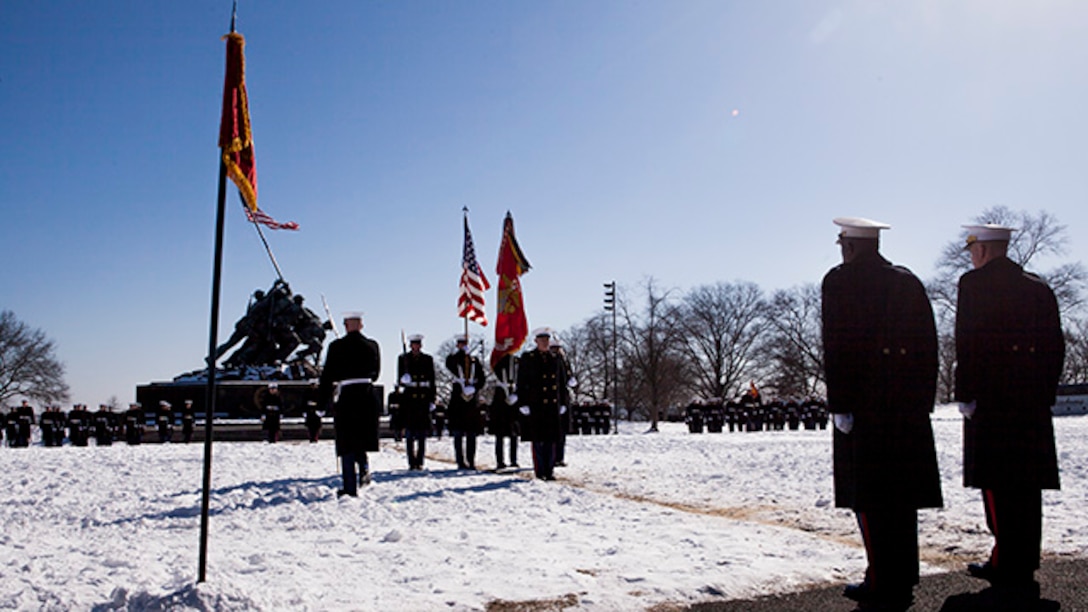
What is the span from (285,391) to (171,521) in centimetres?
2677

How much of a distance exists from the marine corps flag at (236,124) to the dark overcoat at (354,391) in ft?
13.9

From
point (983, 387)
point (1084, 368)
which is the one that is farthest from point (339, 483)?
point (1084, 368)

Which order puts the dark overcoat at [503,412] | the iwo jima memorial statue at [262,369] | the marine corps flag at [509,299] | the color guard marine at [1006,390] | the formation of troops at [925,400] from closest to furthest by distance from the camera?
the formation of troops at [925,400] < the color guard marine at [1006,390] < the dark overcoat at [503,412] < the marine corps flag at [509,299] < the iwo jima memorial statue at [262,369]

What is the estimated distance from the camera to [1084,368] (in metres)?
70.1

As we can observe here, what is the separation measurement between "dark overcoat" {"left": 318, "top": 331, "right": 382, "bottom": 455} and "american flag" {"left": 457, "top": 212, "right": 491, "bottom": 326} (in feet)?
25.1

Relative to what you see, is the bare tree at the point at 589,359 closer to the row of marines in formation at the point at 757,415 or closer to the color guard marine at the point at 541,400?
the row of marines in formation at the point at 757,415

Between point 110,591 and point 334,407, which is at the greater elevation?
point 334,407

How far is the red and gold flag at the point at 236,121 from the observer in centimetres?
515

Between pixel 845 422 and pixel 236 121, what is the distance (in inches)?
154

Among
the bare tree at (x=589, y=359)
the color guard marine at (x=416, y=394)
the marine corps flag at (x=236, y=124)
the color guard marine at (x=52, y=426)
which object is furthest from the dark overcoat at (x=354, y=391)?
A: the bare tree at (x=589, y=359)

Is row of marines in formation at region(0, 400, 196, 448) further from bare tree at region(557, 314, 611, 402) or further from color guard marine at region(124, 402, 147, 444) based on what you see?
bare tree at region(557, 314, 611, 402)

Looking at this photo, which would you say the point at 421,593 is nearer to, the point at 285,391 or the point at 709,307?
the point at 285,391

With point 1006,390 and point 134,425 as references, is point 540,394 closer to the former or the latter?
point 1006,390

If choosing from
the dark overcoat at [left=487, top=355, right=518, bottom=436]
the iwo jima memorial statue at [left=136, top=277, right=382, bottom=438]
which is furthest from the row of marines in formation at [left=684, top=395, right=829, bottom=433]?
the dark overcoat at [left=487, top=355, right=518, bottom=436]
